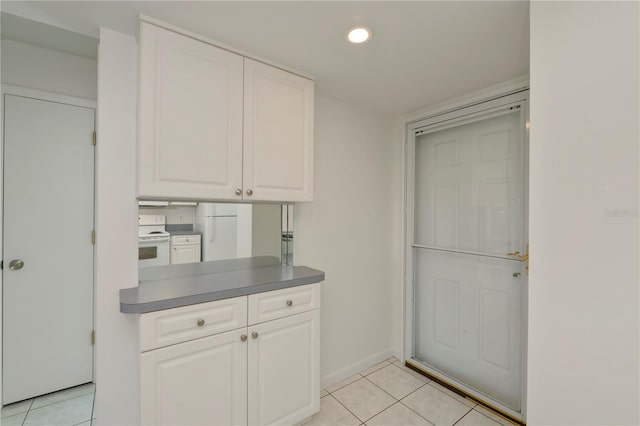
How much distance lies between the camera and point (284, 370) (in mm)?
1694

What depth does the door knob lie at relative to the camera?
6.11 ft

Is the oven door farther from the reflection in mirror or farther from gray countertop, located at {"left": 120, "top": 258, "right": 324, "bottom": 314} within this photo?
the reflection in mirror

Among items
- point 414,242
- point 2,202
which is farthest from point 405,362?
point 2,202

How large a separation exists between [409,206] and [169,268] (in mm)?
2020

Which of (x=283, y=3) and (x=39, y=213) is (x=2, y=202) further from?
(x=283, y=3)

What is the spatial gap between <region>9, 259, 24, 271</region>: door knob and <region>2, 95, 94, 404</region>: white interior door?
0.04ft

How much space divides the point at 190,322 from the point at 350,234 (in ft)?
4.76

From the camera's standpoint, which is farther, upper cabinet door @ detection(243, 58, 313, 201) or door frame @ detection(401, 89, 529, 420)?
door frame @ detection(401, 89, 529, 420)

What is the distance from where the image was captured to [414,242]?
104 inches

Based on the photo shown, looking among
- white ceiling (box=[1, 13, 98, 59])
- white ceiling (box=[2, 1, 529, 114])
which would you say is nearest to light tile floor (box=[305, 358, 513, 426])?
white ceiling (box=[2, 1, 529, 114])

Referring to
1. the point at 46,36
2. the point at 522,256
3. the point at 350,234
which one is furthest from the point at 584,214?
the point at 46,36

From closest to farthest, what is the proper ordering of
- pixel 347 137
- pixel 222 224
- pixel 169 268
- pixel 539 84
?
pixel 539 84, pixel 169 268, pixel 222 224, pixel 347 137

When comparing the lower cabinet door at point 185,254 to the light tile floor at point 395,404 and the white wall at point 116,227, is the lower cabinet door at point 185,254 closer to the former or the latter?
the white wall at point 116,227

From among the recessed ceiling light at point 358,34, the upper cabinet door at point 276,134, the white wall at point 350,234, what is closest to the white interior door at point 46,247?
the upper cabinet door at point 276,134
